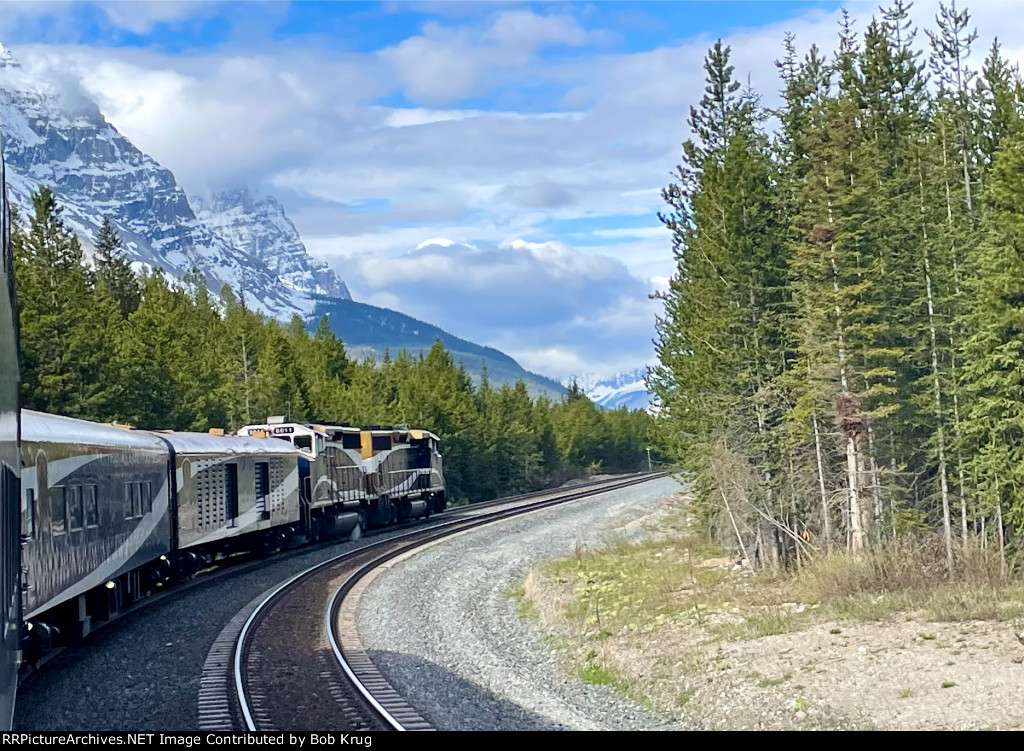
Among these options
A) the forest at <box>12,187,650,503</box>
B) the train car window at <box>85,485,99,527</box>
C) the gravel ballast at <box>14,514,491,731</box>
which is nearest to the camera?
the gravel ballast at <box>14,514,491,731</box>

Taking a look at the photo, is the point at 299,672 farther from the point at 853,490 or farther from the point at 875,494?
the point at 875,494

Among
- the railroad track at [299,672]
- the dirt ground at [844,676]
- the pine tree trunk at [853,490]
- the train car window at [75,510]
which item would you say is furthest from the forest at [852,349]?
the train car window at [75,510]

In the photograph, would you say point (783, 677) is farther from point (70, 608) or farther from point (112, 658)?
point (70, 608)

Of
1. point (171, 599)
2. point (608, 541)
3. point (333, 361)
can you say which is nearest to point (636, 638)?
point (171, 599)

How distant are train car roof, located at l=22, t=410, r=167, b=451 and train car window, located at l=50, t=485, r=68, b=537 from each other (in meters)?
0.68

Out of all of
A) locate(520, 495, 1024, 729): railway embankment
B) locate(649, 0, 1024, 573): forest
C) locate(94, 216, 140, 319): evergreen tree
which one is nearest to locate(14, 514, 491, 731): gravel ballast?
locate(520, 495, 1024, 729): railway embankment

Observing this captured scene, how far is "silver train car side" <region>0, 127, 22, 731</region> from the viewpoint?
292 inches

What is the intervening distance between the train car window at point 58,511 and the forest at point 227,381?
2441cm

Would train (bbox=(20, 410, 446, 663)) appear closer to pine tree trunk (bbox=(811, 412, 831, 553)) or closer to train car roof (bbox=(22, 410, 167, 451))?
train car roof (bbox=(22, 410, 167, 451))

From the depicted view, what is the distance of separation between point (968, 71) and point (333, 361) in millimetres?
61956

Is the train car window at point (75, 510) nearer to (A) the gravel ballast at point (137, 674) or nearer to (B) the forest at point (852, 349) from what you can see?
(A) the gravel ballast at point (137, 674)

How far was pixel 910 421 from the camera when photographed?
26.5 m

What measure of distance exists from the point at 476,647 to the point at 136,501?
7.28 m

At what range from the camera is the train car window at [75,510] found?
1616 cm
